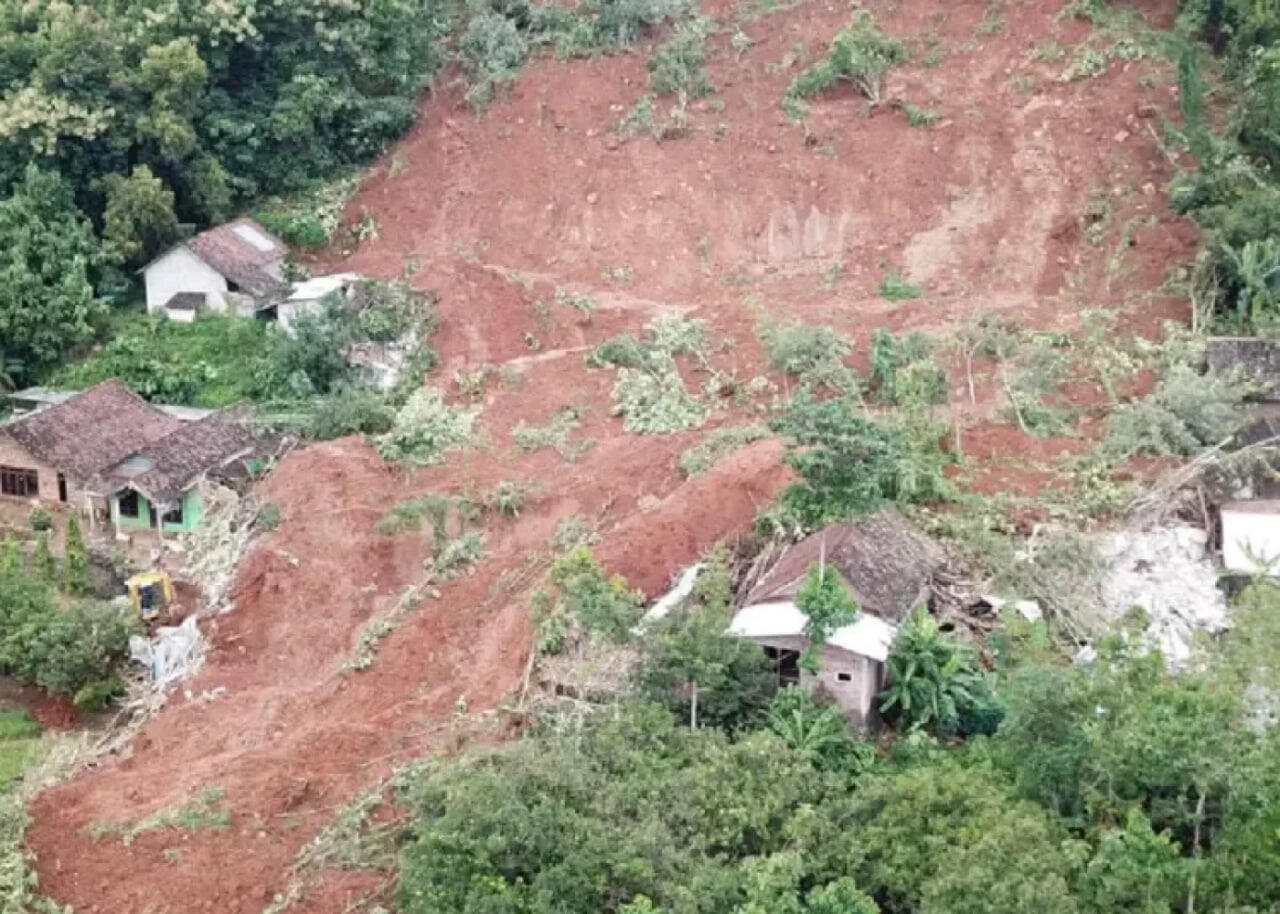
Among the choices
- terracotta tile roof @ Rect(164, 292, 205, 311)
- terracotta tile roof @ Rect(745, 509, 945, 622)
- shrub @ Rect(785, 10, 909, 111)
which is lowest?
terracotta tile roof @ Rect(745, 509, 945, 622)

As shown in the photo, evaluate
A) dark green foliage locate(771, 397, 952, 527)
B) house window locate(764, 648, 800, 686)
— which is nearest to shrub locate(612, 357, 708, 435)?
dark green foliage locate(771, 397, 952, 527)

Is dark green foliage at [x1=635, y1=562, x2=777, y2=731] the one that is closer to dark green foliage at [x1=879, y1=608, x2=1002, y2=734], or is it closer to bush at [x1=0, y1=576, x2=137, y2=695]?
dark green foliage at [x1=879, y1=608, x2=1002, y2=734]

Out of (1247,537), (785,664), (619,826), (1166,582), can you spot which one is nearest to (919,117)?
(1247,537)

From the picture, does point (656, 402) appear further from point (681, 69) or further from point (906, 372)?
point (681, 69)

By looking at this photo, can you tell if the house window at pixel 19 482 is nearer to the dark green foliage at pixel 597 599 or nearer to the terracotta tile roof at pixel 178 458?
the terracotta tile roof at pixel 178 458

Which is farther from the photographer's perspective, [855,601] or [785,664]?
[785,664]
